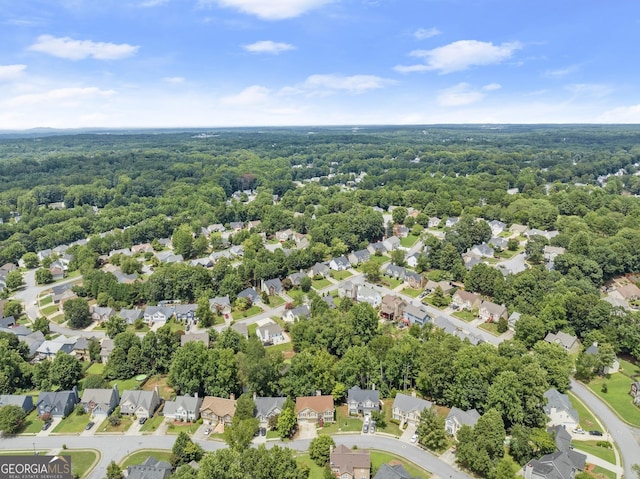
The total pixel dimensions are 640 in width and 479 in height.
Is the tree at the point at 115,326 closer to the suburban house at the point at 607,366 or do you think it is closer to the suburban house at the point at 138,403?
the suburban house at the point at 138,403

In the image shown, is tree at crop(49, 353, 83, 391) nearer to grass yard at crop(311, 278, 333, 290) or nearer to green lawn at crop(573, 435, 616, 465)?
grass yard at crop(311, 278, 333, 290)

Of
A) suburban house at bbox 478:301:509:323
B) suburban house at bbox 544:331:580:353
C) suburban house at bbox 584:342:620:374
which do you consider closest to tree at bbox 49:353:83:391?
suburban house at bbox 478:301:509:323

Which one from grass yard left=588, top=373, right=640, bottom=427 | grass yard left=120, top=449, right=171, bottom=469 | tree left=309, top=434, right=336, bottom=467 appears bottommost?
grass yard left=120, top=449, right=171, bottom=469

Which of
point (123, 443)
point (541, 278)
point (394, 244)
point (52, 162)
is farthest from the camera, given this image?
point (52, 162)

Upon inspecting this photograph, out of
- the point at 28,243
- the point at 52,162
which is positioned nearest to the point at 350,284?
the point at 28,243

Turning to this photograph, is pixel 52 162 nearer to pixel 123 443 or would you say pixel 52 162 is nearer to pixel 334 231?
pixel 334 231
